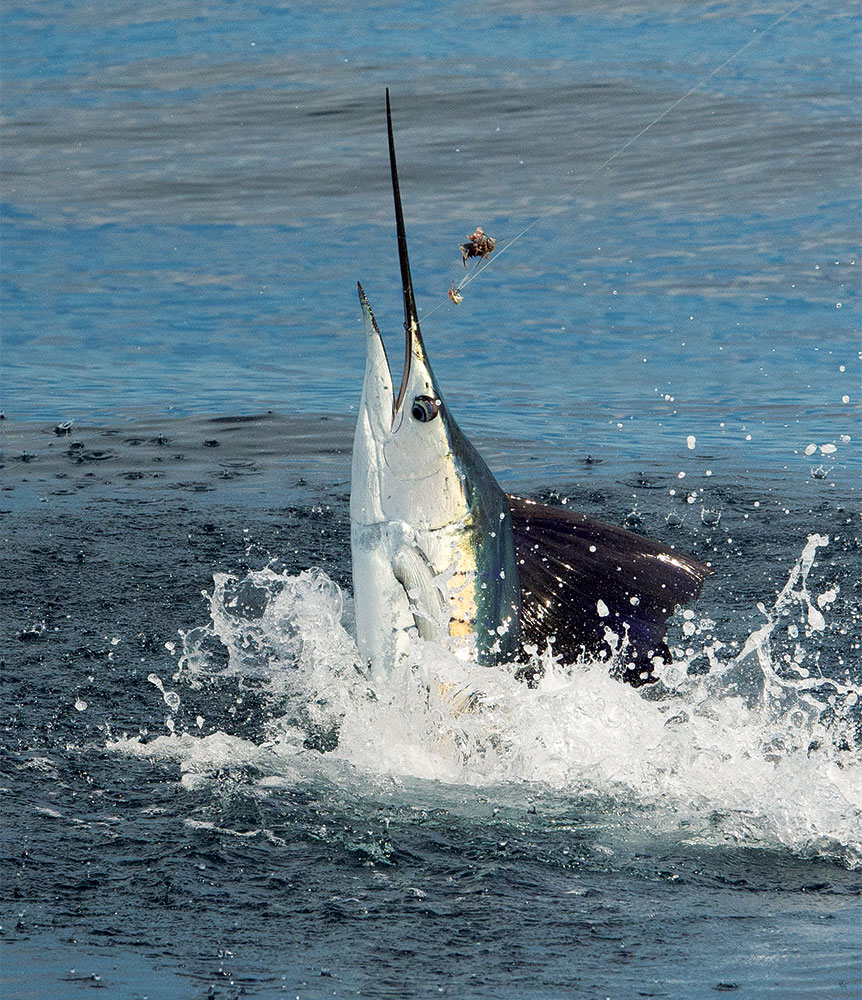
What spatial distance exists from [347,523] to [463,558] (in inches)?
98.2

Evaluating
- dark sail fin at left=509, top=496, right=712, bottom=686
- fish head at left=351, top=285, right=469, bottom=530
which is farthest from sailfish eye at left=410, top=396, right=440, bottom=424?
dark sail fin at left=509, top=496, right=712, bottom=686

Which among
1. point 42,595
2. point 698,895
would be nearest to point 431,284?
point 42,595

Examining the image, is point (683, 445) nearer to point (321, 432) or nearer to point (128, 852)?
point (321, 432)

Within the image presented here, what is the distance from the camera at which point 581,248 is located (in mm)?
11859

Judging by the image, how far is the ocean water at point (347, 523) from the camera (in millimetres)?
2740

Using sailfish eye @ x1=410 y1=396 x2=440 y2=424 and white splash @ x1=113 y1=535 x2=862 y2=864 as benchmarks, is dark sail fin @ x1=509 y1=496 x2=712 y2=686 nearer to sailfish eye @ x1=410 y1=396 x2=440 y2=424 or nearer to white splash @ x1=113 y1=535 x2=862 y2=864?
white splash @ x1=113 y1=535 x2=862 y2=864

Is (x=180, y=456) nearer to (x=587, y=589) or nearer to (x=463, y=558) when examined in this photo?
(x=587, y=589)

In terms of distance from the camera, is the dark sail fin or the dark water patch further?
the dark water patch

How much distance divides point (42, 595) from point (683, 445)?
3.56m

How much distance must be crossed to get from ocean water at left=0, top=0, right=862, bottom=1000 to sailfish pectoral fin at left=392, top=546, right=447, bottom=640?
57 millimetres

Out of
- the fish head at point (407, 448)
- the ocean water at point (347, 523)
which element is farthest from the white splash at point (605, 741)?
the fish head at point (407, 448)

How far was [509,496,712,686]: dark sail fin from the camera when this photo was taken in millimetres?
3523

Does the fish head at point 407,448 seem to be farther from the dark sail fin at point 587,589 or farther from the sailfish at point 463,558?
the dark sail fin at point 587,589

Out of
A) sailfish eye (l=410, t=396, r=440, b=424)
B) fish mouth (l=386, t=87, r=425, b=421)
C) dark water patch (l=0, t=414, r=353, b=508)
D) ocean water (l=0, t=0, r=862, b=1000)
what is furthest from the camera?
dark water patch (l=0, t=414, r=353, b=508)
